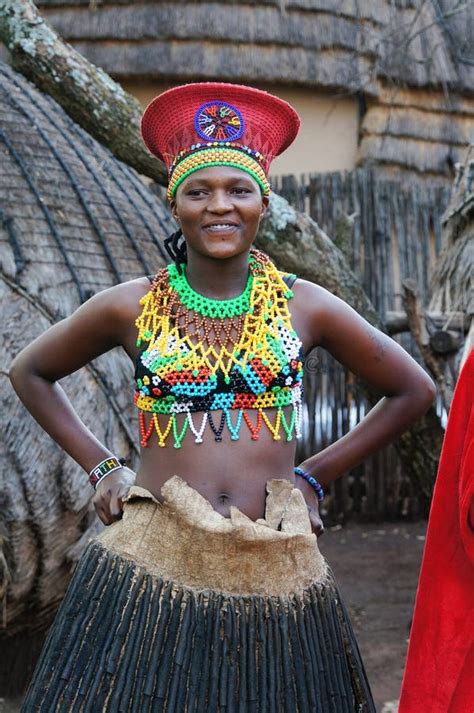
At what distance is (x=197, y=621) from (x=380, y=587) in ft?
13.7

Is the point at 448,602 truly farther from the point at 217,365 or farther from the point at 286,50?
the point at 286,50

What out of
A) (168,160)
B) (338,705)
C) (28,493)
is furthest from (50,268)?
(338,705)

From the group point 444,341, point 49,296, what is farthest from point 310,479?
point 444,341

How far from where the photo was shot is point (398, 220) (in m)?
7.41

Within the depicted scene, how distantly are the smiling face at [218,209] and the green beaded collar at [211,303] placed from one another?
12 cm

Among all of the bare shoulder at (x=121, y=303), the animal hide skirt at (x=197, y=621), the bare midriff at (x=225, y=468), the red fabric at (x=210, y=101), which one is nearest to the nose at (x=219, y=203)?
the red fabric at (x=210, y=101)

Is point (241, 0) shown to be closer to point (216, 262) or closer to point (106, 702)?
point (216, 262)

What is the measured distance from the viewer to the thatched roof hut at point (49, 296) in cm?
313

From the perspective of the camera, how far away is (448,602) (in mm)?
2254

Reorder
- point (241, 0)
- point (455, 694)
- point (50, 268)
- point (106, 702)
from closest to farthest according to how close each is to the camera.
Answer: point (106, 702) < point (455, 694) < point (50, 268) < point (241, 0)

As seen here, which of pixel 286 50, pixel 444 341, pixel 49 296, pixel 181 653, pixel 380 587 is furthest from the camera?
pixel 286 50

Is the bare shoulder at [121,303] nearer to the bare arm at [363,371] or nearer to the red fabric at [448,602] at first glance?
the bare arm at [363,371]

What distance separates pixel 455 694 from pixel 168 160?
145cm

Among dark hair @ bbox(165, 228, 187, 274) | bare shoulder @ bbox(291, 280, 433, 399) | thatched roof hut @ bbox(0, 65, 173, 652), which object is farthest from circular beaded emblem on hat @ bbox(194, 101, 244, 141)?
thatched roof hut @ bbox(0, 65, 173, 652)
